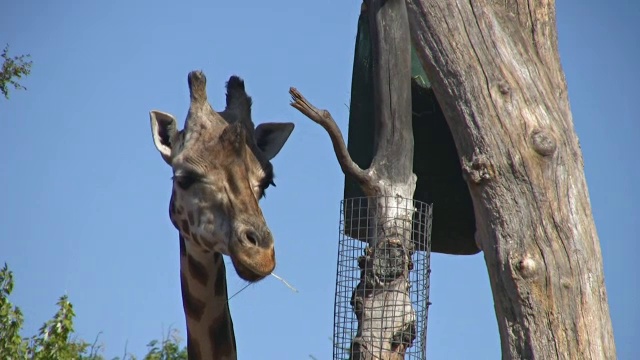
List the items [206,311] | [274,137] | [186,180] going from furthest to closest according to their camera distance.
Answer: [274,137] → [206,311] → [186,180]

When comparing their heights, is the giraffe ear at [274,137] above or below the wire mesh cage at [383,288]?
above

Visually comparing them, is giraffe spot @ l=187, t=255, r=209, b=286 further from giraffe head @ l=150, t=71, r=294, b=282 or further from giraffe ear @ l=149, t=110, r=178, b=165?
giraffe ear @ l=149, t=110, r=178, b=165

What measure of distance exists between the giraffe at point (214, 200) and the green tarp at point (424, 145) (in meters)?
0.66

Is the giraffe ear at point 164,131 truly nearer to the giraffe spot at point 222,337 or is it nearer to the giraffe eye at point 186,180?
the giraffe eye at point 186,180

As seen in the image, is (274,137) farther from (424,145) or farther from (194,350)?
(194,350)

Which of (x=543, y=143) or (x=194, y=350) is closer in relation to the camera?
(x=543, y=143)

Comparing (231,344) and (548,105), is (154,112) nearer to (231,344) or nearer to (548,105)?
(231,344)

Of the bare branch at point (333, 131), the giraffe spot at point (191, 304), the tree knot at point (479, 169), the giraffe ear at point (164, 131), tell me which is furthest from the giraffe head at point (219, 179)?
the tree knot at point (479, 169)

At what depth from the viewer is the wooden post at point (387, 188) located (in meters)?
5.91

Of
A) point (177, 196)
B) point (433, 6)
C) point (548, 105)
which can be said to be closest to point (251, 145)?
point (177, 196)

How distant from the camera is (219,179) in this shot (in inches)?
233

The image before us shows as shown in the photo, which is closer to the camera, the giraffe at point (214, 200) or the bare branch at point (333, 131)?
the giraffe at point (214, 200)

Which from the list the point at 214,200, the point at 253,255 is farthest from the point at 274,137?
the point at 253,255

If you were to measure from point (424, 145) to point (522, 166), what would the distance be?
4.92ft
